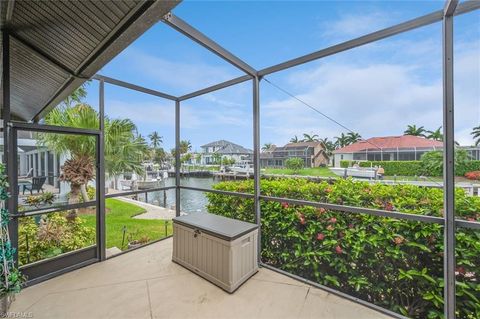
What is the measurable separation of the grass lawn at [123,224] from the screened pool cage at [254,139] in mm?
353

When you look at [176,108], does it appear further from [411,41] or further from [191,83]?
[411,41]

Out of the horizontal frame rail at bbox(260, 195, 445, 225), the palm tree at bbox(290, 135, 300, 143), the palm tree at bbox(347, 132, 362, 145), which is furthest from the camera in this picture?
the palm tree at bbox(290, 135, 300, 143)

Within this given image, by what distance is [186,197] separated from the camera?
14.3 ft

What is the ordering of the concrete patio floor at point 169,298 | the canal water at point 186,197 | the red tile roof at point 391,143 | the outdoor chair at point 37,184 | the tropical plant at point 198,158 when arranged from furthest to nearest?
the tropical plant at point 198,158 < the canal water at point 186,197 < the outdoor chair at point 37,184 < the concrete patio floor at point 169,298 < the red tile roof at point 391,143

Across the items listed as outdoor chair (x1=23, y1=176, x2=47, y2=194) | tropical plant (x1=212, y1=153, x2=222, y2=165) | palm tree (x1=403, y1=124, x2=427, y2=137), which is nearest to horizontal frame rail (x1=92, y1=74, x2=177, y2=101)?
tropical plant (x1=212, y1=153, x2=222, y2=165)

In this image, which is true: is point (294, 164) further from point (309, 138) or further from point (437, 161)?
point (437, 161)

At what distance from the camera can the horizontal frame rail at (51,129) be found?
2.34m

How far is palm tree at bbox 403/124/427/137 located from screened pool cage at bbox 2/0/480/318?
0.63 feet

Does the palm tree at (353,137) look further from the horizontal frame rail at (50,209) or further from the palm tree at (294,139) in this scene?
the horizontal frame rail at (50,209)

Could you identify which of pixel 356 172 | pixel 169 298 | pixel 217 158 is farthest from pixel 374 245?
pixel 217 158

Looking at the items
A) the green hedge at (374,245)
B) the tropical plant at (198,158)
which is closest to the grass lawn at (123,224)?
the tropical plant at (198,158)

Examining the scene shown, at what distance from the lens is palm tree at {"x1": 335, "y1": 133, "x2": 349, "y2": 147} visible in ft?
7.84

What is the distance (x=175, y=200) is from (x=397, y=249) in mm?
3780

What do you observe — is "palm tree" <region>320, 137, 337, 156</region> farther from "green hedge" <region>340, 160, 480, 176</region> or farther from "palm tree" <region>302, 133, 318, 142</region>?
"green hedge" <region>340, 160, 480, 176</region>
